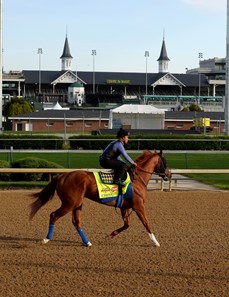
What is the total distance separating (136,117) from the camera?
57969 mm

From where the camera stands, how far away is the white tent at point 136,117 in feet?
189

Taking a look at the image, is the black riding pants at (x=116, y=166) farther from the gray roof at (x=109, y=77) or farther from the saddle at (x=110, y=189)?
the gray roof at (x=109, y=77)

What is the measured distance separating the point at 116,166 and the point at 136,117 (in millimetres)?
46901

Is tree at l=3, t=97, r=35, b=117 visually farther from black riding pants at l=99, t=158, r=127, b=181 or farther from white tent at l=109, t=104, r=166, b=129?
black riding pants at l=99, t=158, r=127, b=181

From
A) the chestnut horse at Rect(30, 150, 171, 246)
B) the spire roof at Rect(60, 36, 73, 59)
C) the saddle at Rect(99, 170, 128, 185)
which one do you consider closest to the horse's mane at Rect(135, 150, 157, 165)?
the chestnut horse at Rect(30, 150, 171, 246)

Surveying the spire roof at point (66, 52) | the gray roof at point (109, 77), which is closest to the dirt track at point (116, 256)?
the gray roof at point (109, 77)

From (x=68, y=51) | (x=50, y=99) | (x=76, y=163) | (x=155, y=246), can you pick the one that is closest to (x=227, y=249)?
(x=155, y=246)

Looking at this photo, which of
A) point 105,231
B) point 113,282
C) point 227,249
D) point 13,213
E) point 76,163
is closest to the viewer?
point 113,282

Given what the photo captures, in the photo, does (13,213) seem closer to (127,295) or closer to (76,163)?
(127,295)

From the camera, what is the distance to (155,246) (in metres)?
11.3

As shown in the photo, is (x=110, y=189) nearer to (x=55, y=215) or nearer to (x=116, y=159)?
(x=116, y=159)

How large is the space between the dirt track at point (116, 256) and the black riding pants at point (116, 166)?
1246 millimetres

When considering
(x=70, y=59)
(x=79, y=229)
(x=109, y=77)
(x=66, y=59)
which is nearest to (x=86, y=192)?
(x=79, y=229)

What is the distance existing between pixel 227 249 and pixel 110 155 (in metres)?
2.60
